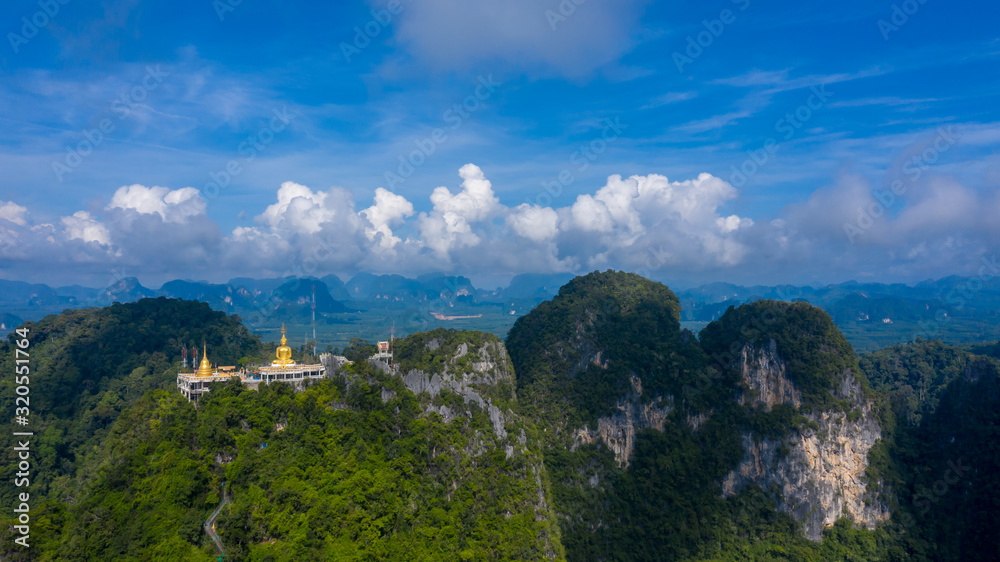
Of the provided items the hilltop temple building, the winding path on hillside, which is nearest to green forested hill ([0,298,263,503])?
the hilltop temple building

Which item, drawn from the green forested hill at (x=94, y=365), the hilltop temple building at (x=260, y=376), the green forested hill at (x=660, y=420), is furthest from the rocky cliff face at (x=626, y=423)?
the green forested hill at (x=94, y=365)

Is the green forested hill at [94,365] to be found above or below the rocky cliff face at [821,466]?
above

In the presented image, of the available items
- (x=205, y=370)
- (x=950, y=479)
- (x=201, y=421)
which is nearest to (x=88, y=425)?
(x=205, y=370)

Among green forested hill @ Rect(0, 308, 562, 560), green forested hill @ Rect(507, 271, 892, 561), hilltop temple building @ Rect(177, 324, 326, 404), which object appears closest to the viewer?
green forested hill @ Rect(0, 308, 562, 560)

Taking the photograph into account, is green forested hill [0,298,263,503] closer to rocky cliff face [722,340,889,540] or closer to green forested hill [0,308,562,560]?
green forested hill [0,308,562,560]

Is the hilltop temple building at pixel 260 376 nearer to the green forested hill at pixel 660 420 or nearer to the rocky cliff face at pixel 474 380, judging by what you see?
the rocky cliff face at pixel 474 380

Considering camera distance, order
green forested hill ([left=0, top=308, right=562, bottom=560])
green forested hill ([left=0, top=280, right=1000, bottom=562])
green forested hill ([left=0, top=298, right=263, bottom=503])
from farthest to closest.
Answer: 1. green forested hill ([left=0, top=298, right=263, bottom=503])
2. green forested hill ([left=0, top=280, right=1000, bottom=562])
3. green forested hill ([left=0, top=308, right=562, bottom=560])

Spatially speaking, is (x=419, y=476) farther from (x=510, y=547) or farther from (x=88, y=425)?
(x=88, y=425)
